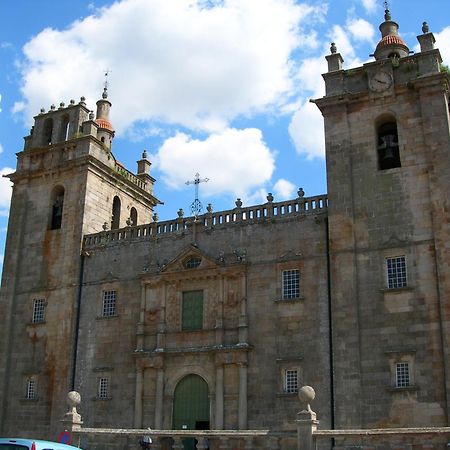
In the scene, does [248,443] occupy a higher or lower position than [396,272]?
lower

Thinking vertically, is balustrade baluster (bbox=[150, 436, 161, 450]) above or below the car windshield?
above

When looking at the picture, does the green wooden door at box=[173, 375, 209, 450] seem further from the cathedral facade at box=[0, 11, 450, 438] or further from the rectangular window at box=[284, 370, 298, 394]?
the rectangular window at box=[284, 370, 298, 394]

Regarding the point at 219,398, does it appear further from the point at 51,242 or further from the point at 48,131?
the point at 48,131

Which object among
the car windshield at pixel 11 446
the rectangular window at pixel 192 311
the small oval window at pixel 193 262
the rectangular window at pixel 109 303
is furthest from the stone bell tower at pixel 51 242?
the car windshield at pixel 11 446

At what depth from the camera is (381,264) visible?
82.6 feet

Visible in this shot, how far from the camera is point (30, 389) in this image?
102ft

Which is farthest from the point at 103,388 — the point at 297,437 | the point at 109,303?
the point at 297,437

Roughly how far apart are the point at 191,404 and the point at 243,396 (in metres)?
2.50

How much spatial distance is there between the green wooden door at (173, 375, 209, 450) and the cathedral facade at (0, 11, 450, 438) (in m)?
0.06

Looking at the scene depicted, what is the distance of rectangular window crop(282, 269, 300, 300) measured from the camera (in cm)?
2673

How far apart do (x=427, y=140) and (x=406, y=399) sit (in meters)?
9.49

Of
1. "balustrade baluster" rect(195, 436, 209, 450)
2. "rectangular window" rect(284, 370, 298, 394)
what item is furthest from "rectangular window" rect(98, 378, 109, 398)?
"balustrade baluster" rect(195, 436, 209, 450)

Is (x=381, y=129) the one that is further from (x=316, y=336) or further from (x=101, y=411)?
(x=101, y=411)

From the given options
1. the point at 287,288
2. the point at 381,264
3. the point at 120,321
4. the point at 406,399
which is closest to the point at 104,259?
the point at 120,321
